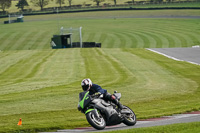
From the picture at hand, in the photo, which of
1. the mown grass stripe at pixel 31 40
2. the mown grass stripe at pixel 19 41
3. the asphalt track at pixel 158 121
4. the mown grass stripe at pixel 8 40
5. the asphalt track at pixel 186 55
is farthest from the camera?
the mown grass stripe at pixel 8 40

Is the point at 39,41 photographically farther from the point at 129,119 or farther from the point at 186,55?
the point at 129,119

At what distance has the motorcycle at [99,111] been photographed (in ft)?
41.9

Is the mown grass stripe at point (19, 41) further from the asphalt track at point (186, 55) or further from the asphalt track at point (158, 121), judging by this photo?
the asphalt track at point (158, 121)

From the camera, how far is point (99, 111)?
13156 millimetres

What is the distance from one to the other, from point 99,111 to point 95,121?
52 centimetres

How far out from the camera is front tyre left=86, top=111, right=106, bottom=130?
1263 centimetres

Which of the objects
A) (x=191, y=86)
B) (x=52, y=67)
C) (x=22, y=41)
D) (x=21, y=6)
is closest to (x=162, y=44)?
(x=22, y=41)

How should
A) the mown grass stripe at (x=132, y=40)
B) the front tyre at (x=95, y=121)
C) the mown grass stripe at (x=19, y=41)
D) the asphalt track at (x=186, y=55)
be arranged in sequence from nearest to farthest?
A: the front tyre at (x=95, y=121)
the asphalt track at (x=186, y=55)
the mown grass stripe at (x=132, y=40)
the mown grass stripe at (x=19, y=41)

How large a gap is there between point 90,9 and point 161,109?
4814 inches

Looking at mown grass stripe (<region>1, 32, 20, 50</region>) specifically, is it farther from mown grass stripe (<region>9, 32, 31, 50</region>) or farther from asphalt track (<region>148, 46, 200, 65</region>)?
asphalt track (<region>148, 46, 200, 65</region>)

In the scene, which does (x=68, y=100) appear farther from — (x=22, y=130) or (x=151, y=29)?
(x=151, y=29)

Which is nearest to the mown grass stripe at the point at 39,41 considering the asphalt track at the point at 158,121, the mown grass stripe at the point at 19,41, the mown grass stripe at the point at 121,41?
the mown grass stripe at the point at 19,41

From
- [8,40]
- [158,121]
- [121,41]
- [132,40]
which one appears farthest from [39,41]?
[158,121]

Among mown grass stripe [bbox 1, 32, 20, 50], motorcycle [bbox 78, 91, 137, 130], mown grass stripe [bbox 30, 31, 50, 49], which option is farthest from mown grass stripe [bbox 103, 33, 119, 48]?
motorcycle [bbox 78, 91, 137, 130]
